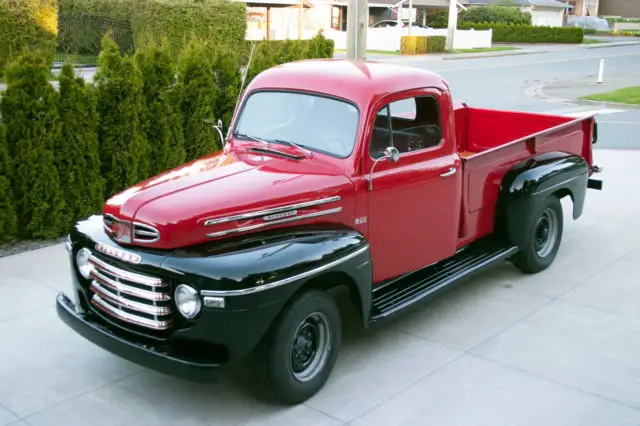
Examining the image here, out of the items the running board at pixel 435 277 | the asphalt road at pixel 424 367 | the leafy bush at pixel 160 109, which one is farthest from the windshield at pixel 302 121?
the leafy bush at pixel 160 109

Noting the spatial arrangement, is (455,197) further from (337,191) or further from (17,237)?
(17,237)

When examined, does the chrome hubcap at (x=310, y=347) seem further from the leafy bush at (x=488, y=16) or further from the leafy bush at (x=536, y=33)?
the leafy bush at (x=488, y=16)

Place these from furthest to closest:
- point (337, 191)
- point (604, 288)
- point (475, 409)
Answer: point (604, 288) → point (337, 191) → point (475, 409)

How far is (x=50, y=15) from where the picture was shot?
77.9 feet

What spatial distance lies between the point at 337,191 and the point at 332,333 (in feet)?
3.13

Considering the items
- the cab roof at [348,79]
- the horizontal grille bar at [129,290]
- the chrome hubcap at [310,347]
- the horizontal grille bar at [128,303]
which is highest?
the cab roof at [348,79]

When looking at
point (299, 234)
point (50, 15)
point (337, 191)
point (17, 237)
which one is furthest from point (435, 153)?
point (50, 15)

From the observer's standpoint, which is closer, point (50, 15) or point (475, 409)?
point (475, 409)

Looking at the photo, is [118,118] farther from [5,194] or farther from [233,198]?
[233,198]

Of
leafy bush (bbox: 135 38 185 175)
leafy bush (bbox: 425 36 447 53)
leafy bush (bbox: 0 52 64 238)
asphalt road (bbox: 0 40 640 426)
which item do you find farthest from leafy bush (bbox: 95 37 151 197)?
leafy bush (bbox: 425 36 447 53)

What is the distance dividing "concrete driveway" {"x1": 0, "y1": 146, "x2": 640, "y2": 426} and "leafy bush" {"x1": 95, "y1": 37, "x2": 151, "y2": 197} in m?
1.65

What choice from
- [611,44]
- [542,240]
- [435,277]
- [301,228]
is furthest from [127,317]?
[611,44]

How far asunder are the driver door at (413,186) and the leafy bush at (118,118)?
11.7 ft

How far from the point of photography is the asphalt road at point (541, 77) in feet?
55.3
